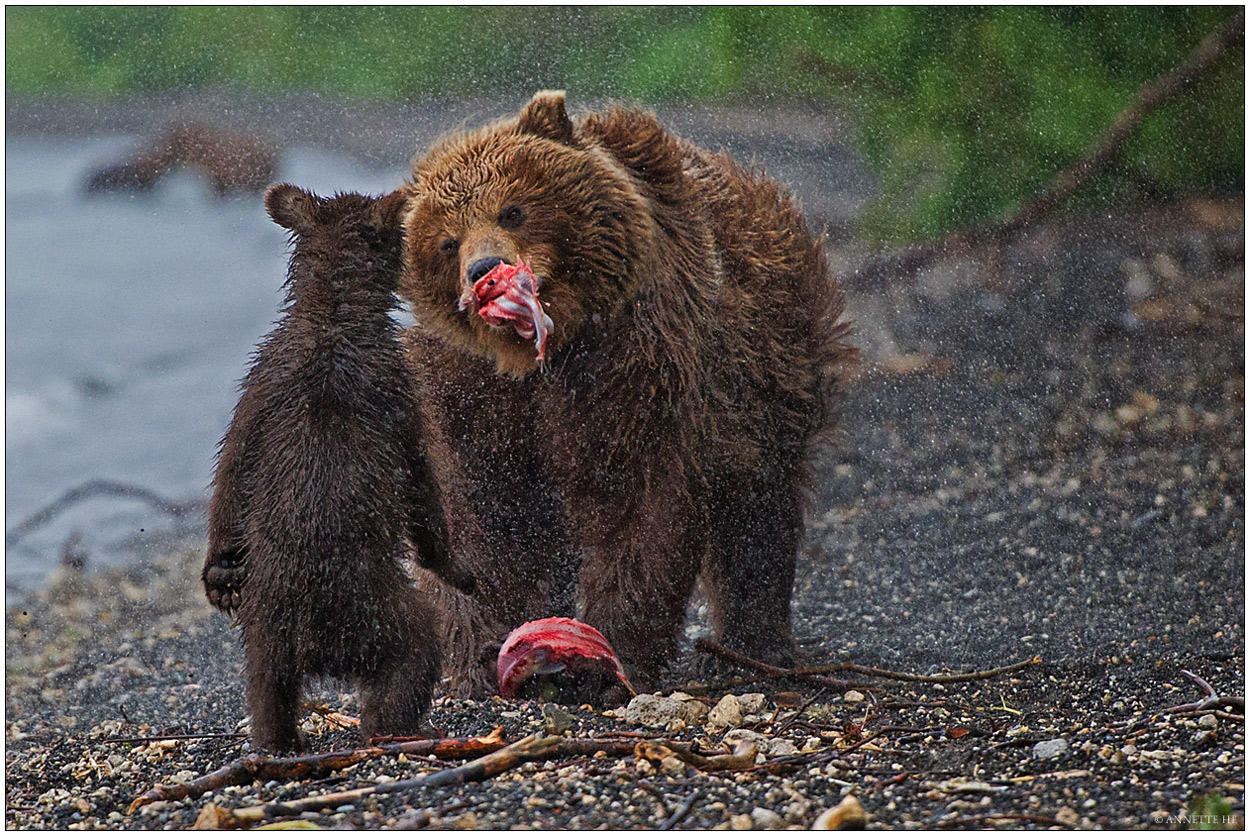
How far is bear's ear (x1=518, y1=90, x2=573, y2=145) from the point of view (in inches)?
178

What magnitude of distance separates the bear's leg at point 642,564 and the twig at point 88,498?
135 inches

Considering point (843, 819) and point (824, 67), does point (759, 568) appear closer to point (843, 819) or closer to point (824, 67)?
point (843, 819)

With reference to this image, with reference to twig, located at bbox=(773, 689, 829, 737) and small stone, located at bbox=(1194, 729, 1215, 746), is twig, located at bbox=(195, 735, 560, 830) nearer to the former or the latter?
twig, located at bbox=(773, 689, 829, 737)

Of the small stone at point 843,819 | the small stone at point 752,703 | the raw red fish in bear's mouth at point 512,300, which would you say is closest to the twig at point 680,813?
the small stone at point 843,819

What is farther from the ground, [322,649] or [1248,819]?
[322,649]

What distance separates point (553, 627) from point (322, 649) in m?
1.21

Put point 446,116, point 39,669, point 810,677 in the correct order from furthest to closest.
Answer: point 39,669
point 446,116
point 810,677

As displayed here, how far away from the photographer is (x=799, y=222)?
204 inches

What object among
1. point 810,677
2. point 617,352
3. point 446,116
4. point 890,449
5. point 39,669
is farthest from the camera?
point 890,449

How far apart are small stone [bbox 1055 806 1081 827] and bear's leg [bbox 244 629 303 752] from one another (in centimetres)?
193

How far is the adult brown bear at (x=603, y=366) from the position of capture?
4379 millimetres

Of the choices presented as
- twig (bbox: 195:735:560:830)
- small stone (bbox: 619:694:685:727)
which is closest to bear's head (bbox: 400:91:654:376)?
small stone (bbox: 619:694:685:727)

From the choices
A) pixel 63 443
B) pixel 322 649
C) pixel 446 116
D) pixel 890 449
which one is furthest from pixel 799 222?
pixel 63 443

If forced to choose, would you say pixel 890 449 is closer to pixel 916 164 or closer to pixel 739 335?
pixel 916 164
